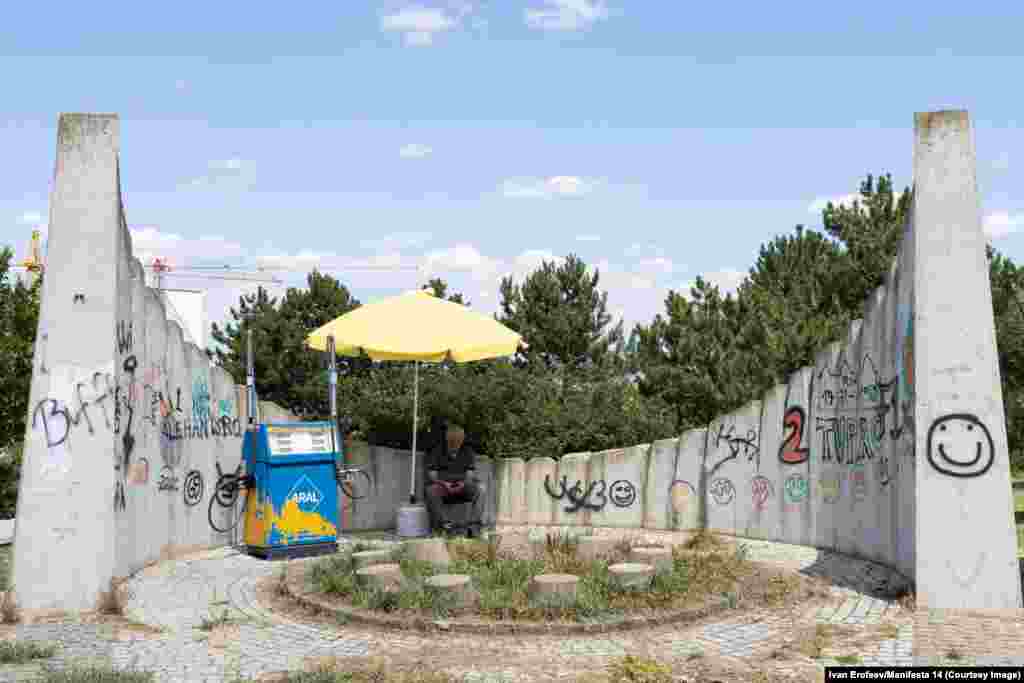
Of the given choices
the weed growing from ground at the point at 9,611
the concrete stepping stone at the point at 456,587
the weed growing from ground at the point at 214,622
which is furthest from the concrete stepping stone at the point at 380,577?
the weed growing from ground at the point at 9,611

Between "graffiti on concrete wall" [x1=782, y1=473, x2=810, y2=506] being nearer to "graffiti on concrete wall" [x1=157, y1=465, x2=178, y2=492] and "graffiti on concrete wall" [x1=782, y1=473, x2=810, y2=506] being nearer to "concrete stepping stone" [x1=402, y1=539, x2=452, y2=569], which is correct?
"concrete stepping stone" [x1=402, y1=539, x2=452, y2=569]

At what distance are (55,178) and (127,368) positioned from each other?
1.72 metres

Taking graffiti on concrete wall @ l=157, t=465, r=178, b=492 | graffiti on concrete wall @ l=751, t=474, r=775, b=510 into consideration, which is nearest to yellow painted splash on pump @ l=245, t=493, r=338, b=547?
graffiti on concrete wall @ l=157, t=465, r=178, b=492

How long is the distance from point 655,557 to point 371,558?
2.22m

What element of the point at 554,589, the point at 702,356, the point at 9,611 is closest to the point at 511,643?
the point at 554,589

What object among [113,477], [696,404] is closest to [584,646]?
[113,477]

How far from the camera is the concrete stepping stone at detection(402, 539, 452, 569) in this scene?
850cm

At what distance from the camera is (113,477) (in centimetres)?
807

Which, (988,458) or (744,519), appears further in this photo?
(744,519)

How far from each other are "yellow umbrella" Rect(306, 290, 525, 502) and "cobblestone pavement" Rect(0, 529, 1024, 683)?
3.36 metres

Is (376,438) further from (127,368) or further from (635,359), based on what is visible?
(635,359)

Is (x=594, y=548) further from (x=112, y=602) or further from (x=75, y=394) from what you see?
(x=75, y=394)

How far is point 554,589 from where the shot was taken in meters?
7.30

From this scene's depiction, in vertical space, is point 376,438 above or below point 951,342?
below
